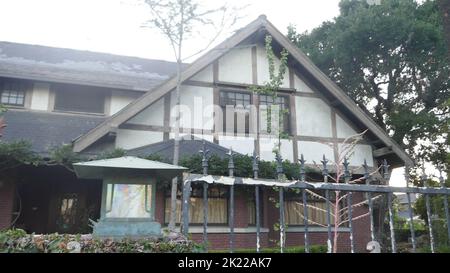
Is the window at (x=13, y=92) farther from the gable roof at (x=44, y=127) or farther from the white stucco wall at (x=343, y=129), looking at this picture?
the white stucco wall at (x=343, y=129)

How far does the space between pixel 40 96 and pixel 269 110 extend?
7.76 metres

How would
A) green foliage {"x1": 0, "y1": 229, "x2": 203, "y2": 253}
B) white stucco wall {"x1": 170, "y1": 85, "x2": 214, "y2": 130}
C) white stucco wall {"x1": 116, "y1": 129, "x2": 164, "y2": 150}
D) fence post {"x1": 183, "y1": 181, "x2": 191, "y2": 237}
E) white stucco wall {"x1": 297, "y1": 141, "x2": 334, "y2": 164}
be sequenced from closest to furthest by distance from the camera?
fence post {"x1": 183, "y1": 181, "x2": 191, "y2": 237}, green foliage {"x1": 0, "y1": 229, "x2": 203, "y2": 253}, white stucco wall {"x1": 116, "y1": 129, "x2": 164, "y2": 150}, white stucco wall {"x1": 170, "y1": 85, "x2": 214, "y2": 130}, white stucco wall {"x1": 297, "y1": 141, "x2": 334, "y2": 164}

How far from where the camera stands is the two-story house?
11938mm

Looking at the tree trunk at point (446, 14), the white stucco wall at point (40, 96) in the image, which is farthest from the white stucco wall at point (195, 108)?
the tree trunk at point (446, 14)

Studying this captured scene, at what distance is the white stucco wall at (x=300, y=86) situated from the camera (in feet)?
47.8

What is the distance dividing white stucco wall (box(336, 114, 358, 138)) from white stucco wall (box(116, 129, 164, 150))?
20.7ft

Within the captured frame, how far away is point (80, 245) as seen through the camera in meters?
4.00

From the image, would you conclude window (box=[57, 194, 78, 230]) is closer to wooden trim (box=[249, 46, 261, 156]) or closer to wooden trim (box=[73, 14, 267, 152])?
wooden trim (box=[73, 14, 267, 152])

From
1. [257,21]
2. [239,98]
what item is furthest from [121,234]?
[257,21]

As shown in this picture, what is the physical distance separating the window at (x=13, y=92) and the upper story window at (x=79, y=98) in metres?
1.08

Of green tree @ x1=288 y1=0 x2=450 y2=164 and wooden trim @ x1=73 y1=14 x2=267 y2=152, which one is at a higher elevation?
green tree @ x1=288 y1=0 x2=450 y2=164

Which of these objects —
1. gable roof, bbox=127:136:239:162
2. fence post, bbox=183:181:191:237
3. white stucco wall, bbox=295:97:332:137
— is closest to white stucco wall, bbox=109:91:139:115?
gable roof, bbox=127:136:239:162

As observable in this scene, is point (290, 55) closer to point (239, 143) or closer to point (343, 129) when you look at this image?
point (343, 129)

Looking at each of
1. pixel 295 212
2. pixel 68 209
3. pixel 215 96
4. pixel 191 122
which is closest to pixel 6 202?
pixel 68 209
